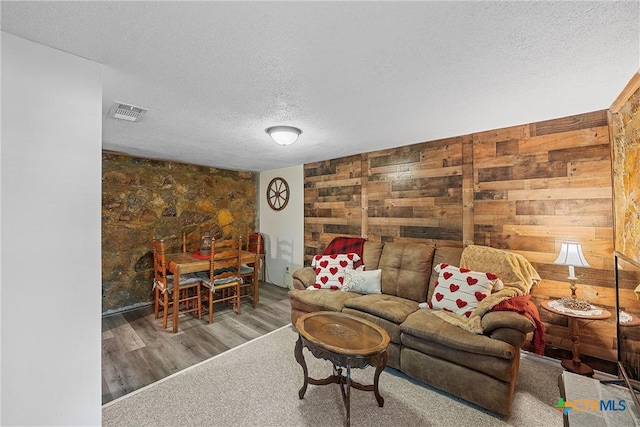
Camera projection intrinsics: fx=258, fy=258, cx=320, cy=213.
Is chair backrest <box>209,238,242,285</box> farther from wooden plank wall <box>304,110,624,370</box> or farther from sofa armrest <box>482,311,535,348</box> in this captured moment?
sofa armrest <box>482,311,535,348</box>

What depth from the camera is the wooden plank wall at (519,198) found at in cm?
218

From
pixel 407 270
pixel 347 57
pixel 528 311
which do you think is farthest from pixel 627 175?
pixel 347 57

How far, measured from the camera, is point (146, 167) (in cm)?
393

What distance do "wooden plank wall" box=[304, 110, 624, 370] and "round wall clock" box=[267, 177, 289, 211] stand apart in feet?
5.29

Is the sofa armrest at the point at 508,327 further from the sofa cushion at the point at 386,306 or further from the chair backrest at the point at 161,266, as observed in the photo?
the chair backrest at the point at 161,266

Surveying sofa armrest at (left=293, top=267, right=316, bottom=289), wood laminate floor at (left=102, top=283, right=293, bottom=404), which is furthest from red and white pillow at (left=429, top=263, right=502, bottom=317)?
wood laminate floor at (left=102, top=283, right=293, bottom=404)

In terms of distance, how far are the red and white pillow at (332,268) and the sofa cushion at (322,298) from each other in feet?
0.41

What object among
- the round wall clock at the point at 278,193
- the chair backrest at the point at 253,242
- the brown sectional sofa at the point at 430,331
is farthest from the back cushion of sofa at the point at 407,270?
the chair backrest at the point at 253,242

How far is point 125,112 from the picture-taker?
213cm

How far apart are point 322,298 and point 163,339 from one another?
5.99 ft

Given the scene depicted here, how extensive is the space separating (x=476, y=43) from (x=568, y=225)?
6.55 feet

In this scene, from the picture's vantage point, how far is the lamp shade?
6.73 feet

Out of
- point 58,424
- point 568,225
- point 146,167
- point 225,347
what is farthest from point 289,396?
point 146,167

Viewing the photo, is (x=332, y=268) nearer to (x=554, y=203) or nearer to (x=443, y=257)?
(x=443, y=257)
